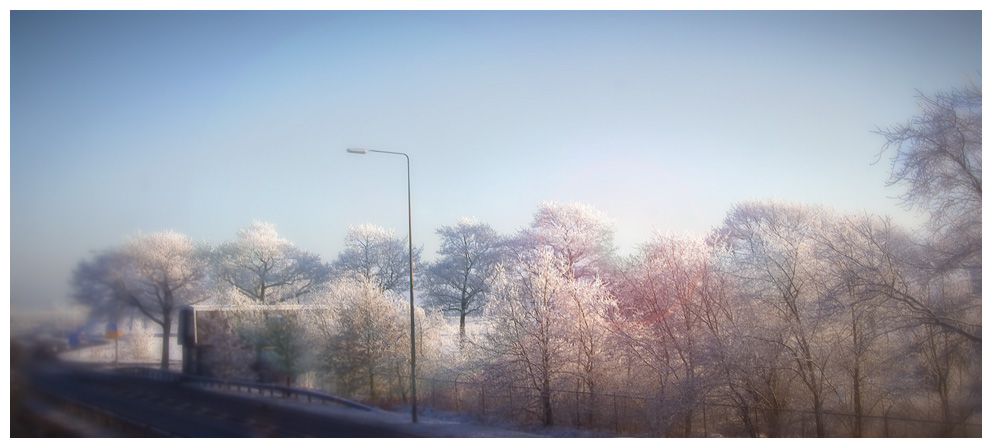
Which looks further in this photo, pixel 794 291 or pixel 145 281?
pixel 794 291

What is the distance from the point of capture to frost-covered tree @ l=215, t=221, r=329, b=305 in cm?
1616

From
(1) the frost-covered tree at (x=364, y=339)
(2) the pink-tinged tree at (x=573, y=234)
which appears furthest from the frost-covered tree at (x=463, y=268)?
(1) the frost-covered tree at (x=364, y=339)

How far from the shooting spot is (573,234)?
88.5 ft

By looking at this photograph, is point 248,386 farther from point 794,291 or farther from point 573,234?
point 573,234

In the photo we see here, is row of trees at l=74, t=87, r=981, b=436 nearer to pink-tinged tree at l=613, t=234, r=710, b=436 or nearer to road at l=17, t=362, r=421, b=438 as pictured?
pink-tinged tree at l=613, t=234, r=710, b=436

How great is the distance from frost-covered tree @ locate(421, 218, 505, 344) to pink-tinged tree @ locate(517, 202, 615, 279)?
4.95 ft

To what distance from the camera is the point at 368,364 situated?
1827cm

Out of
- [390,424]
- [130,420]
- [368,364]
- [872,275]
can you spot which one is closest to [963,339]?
[872,275]

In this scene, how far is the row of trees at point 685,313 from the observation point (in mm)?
14602

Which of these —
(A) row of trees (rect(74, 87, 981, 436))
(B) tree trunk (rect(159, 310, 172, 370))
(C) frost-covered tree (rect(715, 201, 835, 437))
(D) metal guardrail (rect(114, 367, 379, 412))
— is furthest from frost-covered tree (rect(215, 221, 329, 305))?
(C) frost-covered tree (rect(715, 201, 835, 437))

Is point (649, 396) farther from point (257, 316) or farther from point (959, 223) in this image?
point (257, 316)

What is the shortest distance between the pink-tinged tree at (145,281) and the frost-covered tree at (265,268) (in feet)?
A: 3.06

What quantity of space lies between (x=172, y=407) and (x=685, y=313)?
13.6 metres

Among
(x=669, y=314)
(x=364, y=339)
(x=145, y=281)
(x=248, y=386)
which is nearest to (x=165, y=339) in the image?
(x=145, y=281)
